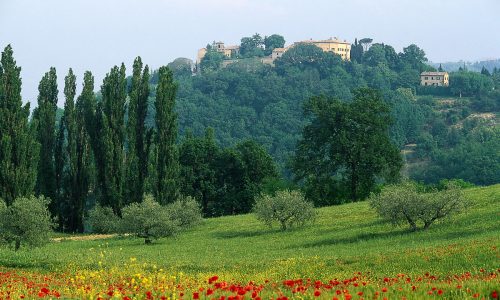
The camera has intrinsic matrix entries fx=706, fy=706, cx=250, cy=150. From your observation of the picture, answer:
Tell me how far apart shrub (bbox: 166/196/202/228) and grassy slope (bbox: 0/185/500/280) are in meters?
0.94

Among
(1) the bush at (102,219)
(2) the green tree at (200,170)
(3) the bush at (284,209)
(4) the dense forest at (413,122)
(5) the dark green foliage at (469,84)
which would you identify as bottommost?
(1) the bush at (102,219)

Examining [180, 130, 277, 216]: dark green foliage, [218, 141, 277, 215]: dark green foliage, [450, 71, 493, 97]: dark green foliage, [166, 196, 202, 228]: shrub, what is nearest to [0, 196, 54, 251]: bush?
[166, 196, 202, 228]: shrub

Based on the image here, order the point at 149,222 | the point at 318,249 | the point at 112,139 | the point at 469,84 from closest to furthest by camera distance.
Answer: the point at 318,249 < the point at 149,222 < the point at 112,139 < the point at 469,84

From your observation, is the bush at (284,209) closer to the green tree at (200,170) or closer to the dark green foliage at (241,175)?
the dark green foliage at (241,175)

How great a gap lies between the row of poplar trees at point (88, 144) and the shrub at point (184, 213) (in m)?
6.45

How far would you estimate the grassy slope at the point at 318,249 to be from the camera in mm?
23969

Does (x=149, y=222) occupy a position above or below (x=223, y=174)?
below

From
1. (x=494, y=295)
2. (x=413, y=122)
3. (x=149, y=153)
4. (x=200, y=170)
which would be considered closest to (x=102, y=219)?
(x=149, y=153)

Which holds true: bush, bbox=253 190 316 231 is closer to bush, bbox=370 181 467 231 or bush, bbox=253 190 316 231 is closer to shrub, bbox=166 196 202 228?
shrub, bbox=166 196 202 228

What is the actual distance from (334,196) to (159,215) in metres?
31.2

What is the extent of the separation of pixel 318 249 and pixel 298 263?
8.36m

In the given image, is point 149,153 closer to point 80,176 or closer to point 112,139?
point 112,139

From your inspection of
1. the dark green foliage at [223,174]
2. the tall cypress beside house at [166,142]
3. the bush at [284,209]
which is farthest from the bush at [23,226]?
the dark green foliage at [223,174]

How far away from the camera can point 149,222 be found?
4616 cm
